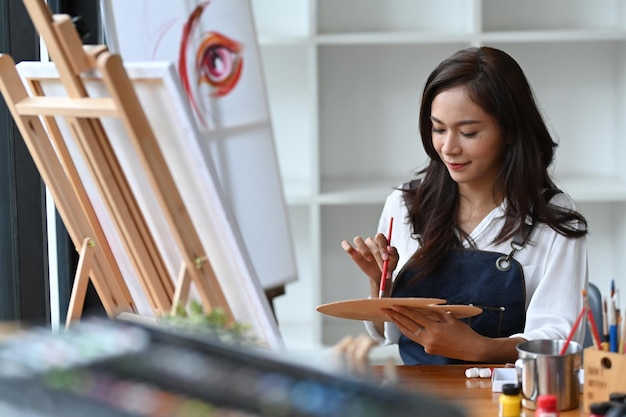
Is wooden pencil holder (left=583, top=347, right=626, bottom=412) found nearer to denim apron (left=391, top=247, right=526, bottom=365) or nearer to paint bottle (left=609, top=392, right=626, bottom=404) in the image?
paint bottle (left=609, top=392, right=626, bottom=404)

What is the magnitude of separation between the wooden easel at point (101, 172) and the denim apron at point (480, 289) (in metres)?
0.80

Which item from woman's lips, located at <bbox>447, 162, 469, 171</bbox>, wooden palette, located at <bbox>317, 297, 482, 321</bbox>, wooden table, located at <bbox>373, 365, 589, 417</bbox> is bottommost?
wooden table, located at <bbox>373, 365, 589, 417</bbox>

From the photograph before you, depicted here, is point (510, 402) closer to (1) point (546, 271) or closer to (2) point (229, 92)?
(1) point (546, 271)

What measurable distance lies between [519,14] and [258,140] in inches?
57.8

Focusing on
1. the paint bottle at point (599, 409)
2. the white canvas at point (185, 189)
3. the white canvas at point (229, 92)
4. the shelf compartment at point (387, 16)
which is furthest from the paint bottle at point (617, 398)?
the shelf compartment at point (387, 16)

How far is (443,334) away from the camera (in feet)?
6.49

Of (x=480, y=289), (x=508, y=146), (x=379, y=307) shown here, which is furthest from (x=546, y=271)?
(x=379, y=307)

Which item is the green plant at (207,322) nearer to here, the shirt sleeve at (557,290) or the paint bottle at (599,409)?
the paint bottle at (599,409)

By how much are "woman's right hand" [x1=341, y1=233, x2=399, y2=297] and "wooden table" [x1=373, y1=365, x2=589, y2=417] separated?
15.5 inches

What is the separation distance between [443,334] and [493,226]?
40 cm

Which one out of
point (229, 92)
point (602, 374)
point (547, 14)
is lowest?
point (602, 374)

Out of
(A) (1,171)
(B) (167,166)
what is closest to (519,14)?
(A) (1,171)

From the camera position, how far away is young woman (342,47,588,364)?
7.20ft

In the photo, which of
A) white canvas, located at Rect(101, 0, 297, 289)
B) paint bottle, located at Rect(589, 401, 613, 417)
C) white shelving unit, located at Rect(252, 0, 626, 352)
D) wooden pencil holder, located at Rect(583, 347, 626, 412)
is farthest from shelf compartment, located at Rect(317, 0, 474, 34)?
paint bottle, located at Rect(589, 401, 613, 417)
